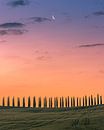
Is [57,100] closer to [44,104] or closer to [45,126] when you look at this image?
[44,104]

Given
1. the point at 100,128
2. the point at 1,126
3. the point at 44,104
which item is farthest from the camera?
the point at 44,104

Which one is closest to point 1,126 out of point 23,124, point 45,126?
point 23,124

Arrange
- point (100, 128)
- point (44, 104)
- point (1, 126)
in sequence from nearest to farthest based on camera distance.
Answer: point (100, 128) < point (1, 126) < point (44, 104)

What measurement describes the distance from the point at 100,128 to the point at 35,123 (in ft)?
16.7

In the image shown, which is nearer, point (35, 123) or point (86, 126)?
point (86, 126)

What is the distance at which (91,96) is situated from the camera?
67.9 meters

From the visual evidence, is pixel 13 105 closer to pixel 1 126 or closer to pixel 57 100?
pixel 57 100

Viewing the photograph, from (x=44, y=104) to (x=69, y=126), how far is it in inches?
1690

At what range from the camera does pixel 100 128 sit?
76.7 feet

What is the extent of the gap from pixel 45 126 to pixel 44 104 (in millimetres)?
42333

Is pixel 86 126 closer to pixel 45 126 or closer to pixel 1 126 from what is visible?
pixel 45 126

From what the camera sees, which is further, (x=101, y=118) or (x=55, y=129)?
(x=101, y=118)

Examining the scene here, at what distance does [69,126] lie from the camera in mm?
24172

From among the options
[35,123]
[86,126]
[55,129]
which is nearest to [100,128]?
[86,126]
